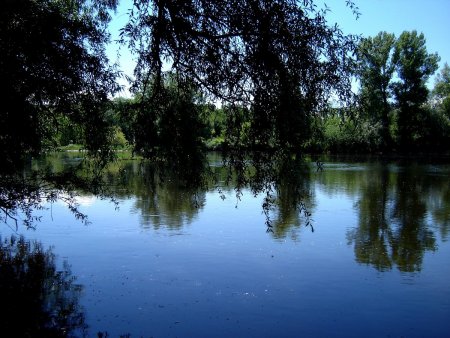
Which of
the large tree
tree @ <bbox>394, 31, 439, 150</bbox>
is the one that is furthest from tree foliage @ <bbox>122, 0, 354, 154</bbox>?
tree @ <bbox>394, 31, 439, 150</bbox>

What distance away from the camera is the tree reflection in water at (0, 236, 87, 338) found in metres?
6.94

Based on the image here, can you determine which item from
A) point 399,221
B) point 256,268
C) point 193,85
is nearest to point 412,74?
point 399,221

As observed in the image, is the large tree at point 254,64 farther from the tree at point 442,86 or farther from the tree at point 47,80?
the tree at point 442,86

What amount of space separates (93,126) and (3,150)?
4.93 feet

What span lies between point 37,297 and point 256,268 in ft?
16.4

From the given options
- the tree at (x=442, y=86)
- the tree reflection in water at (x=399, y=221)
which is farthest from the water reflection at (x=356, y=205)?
the tree at (x=442, y=86)

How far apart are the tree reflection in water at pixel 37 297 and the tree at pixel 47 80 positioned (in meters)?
1.71

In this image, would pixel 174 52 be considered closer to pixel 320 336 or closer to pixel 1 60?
pixel 1 60

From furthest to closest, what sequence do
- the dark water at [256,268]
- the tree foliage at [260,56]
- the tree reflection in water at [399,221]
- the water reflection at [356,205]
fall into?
the tree reflection in water at [399,221] < the dark water at [256,268] < the water reflection at [356,205] < the tree foliage at [260,56]

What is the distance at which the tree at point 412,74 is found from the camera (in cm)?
5391

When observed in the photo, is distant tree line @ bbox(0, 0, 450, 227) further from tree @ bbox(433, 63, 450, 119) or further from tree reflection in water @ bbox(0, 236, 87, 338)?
tree @ bbox(433, 63, 450, 119)

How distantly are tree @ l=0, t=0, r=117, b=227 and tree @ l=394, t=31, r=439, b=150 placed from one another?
52.6 metres

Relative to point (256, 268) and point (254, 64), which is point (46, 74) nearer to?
point (254, 64)

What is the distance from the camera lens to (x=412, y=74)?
5391 centimetres
